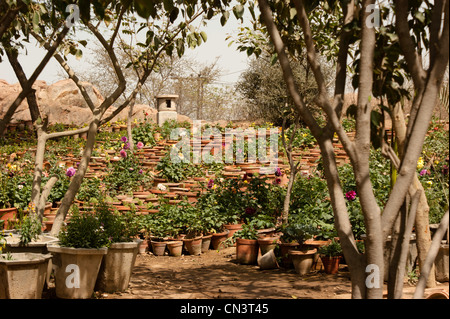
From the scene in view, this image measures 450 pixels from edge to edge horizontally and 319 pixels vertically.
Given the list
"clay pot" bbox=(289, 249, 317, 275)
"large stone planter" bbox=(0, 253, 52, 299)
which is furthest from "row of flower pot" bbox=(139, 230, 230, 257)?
"large stone planter" bbox=(0, 253, 52, 299)

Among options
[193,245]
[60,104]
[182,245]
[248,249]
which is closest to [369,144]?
[248,249]

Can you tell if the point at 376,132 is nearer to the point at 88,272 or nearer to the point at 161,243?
the point at 88,272

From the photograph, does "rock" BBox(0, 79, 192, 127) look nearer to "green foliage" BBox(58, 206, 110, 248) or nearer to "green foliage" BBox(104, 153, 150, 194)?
"green foliage" BBox(104, 153, 150, 194)

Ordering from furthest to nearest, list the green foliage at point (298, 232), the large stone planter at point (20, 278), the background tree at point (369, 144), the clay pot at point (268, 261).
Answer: the clay pot at point (268, 261) < the green foliage at point (298, 232) < the large stone planter at point (20, 278) < the background tree at point (369, 144)

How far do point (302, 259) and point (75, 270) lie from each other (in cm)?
230

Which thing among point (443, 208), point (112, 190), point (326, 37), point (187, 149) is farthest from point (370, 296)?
point (187, 149)

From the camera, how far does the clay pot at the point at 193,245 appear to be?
6181mm

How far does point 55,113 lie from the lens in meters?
12.6

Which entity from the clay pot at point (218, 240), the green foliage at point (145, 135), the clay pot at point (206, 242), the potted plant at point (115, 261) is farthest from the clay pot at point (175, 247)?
the green foliage at point (145, 135)

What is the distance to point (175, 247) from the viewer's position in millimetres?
6160

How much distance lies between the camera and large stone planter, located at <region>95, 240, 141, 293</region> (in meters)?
4.16

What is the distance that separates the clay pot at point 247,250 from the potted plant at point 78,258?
2.02m

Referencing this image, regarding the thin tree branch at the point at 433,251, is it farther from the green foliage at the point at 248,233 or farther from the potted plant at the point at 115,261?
the green foliage at the point at 248,233

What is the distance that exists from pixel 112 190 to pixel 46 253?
3.88 m
